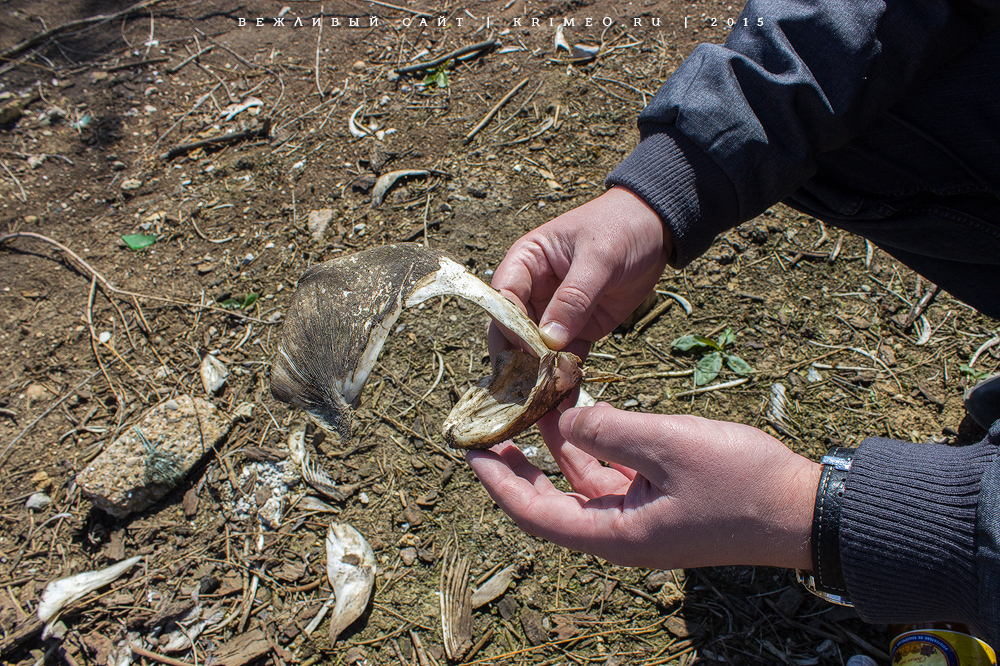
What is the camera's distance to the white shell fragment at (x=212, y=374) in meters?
2.88

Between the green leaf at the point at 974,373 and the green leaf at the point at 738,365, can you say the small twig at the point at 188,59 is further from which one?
the green leaf at the point at 974,373

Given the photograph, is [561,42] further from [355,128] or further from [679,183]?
[679,183]

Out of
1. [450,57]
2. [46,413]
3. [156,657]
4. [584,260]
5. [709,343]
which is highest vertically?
[450,57]

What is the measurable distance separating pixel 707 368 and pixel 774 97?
127cm

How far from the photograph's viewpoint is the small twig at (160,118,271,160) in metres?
3.98

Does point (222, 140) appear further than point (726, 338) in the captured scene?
Yes

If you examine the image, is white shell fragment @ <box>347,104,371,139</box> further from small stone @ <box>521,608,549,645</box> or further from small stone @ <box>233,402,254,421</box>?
small stone @ <box>521,608,549,645</box>

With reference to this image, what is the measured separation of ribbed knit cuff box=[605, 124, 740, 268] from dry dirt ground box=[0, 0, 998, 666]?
0.88 m

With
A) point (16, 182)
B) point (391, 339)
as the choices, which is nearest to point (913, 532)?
point (391, 339)

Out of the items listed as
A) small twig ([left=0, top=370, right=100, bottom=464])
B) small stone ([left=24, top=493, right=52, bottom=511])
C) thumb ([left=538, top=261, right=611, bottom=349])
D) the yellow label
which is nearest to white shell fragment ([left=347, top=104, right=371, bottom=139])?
small twig ([left=0, top=370, right=100, bottom=464])

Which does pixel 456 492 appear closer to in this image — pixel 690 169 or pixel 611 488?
pixel 611 488

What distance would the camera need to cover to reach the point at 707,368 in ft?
8.95

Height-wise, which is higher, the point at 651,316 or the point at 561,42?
the point at 561,42

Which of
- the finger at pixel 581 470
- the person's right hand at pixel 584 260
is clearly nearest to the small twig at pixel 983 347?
the person's right hand at pixel 584 260
